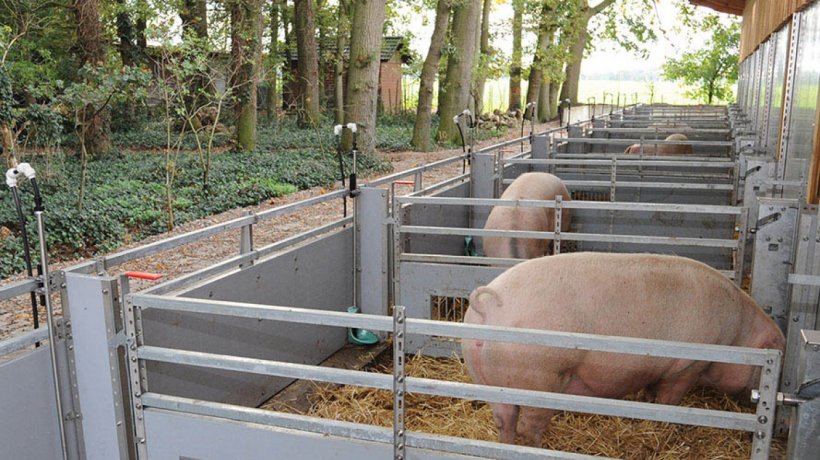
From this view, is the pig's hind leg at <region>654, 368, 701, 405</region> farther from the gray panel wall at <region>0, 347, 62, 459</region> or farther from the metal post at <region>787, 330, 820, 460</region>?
the gray panel wall at <region>0, 347, 62, 459</region>

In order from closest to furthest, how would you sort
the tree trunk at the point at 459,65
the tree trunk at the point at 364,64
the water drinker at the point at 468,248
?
the water drinker at the point at 468,248 < the tree trunk at the point at 364,64 < the tree trunk at the point at 459,65

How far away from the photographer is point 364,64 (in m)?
15.9

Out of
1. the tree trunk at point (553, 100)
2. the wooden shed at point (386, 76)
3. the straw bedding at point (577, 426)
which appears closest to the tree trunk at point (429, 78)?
the wooden shed at point (386, 76)

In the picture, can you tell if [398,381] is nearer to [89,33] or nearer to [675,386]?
[675,386]

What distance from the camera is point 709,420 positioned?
250 cm

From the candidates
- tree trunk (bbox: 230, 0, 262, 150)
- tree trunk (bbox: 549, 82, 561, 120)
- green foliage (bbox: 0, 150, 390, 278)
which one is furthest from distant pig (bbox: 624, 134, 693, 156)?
tree trunk (bbox: 549, 82, 561, 120)

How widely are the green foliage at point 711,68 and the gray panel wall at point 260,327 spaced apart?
43842 mm

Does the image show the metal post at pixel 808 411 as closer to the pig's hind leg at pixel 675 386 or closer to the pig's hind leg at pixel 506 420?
the pig's hind leg at pixel 506 420

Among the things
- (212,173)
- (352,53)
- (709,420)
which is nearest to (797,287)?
(709,420)

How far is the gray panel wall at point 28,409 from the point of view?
3.08 m

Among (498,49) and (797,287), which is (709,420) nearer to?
(797,287)

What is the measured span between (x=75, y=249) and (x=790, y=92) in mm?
8659

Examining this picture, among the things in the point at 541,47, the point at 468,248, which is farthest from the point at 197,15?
the point at 468,248

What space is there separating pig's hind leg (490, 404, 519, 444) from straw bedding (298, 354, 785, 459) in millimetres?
596
